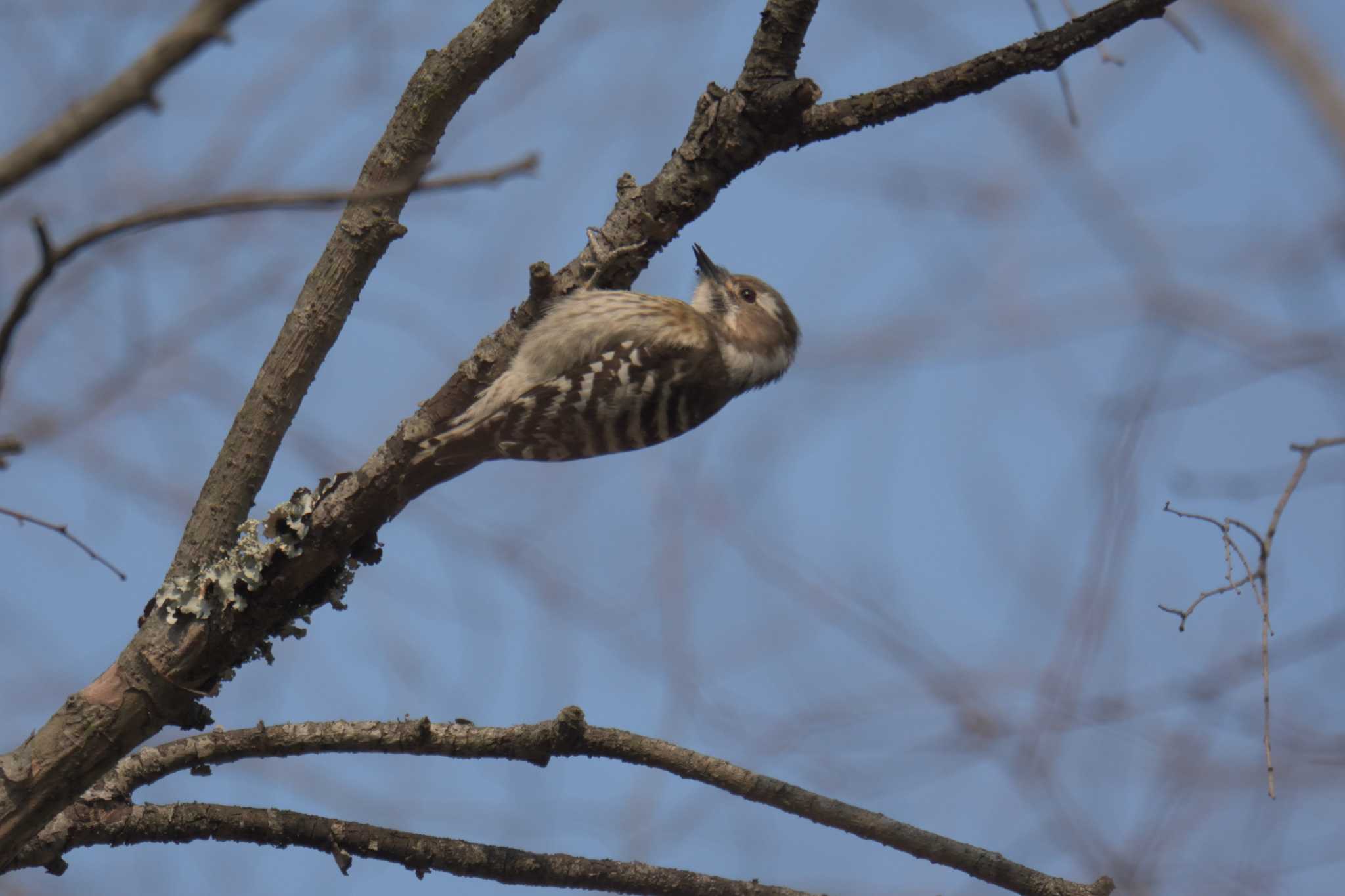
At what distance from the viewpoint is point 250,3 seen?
5.27ft

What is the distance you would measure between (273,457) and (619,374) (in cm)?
205

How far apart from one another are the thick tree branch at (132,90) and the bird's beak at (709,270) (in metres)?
5.13

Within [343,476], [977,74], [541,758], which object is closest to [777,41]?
[977,74]

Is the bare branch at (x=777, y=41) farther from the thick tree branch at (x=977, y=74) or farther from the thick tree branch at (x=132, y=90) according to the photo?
the thick tree branch at (x=132, y=90)

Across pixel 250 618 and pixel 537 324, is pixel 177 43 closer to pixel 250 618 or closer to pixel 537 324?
pixel 250 618

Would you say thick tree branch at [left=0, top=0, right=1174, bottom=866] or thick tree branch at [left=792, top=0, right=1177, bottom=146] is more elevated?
thick tree branch at [left=792, top=0, right=1177, bottom=146]

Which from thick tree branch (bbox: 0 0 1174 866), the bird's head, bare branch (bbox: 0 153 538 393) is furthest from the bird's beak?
bare branch (bbox: 0 153 538 393)

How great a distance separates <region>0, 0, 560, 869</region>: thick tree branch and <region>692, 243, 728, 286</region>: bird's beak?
10.2 feet

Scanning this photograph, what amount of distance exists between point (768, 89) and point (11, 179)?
101 inches

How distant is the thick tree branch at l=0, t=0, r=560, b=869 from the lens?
3.28 meters

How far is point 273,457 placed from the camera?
3523 mm

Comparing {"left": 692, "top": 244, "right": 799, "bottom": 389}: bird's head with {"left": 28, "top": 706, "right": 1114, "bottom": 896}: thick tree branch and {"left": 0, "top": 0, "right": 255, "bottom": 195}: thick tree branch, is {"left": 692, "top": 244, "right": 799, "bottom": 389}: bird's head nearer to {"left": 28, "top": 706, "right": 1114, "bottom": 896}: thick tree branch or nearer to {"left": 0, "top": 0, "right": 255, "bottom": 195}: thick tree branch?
{"left": 28, "top": 706, "right": 1114, "bottom": 896}: thick tree branch

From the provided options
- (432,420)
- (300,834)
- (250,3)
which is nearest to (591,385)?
(432,420)

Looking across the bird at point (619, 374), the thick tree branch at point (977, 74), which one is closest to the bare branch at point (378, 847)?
the bird at point (619, 374)
